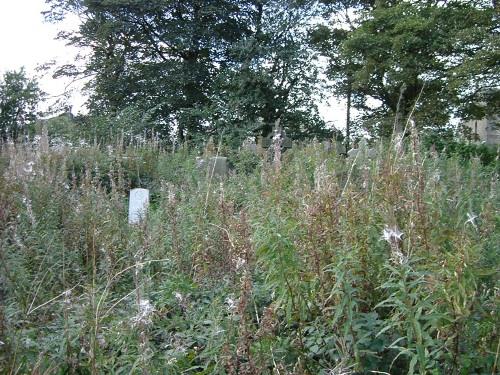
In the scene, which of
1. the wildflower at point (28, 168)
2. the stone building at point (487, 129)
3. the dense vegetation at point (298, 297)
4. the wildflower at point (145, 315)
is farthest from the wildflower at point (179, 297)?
the stone building at point (487, 129)

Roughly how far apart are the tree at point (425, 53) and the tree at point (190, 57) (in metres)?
3.25

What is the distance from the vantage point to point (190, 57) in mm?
24703

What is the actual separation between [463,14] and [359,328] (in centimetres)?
1811

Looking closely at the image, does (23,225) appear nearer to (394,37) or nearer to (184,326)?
(184,326)

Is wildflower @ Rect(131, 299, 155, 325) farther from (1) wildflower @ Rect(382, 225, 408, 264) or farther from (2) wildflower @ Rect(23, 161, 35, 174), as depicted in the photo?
(2) wildflower @ Rect(23, 161, 35, 174)

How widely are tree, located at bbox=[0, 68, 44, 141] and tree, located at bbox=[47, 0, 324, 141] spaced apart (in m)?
1.92

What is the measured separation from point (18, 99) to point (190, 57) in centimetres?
780

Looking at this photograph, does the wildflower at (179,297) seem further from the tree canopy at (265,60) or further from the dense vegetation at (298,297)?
the tree canopy at (265,60)

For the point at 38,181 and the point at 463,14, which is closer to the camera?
the point at 38,181

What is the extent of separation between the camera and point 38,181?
509cm

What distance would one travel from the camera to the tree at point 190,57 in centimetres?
2167

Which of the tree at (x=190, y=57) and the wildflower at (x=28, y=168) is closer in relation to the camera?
the wildflower at (x=28, y=168)

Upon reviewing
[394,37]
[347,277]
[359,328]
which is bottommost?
[359,328]

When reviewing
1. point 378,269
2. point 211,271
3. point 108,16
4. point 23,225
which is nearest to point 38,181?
point 23,225
